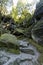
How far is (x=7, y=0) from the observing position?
1489 inches

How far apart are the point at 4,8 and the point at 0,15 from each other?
568 cm

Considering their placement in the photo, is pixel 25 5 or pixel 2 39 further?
pixel 25 5

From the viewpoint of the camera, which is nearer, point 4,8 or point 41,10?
point 41,10

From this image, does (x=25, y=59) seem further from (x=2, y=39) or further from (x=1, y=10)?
(x=1, y=10)

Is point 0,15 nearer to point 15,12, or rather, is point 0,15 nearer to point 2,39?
point 15,12

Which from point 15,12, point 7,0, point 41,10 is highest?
point 41,10

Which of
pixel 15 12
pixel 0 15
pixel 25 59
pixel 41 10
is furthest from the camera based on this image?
pixel 15 12

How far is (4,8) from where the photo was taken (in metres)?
37.3

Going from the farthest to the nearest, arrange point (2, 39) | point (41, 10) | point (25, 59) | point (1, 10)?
point (1, 10) → point (41, 10) → point (2, 39) → point (25, 59)

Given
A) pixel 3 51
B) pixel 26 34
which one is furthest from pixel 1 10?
pixel 3 51

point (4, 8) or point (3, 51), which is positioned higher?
point (3, 51)

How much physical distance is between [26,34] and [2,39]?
586 cm

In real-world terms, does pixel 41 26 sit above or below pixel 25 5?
above

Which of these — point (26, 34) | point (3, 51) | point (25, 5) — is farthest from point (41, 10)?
point (25, 5)
